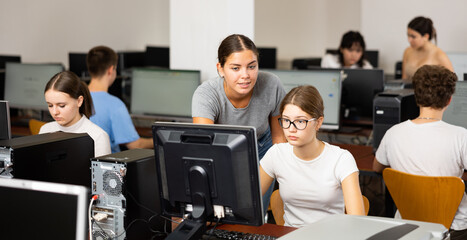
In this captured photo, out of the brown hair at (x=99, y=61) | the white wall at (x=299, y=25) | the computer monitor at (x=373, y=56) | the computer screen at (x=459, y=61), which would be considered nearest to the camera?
the brown hair at (x=99, y=61)

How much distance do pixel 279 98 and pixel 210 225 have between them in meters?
0.92

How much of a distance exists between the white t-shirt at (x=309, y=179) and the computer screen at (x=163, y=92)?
2229mm

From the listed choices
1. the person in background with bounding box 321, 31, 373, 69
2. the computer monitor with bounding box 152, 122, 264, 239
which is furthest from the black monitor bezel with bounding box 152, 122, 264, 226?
the person in background with bounding box 321, 31, 373, 69

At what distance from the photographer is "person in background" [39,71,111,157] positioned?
273 centimetres

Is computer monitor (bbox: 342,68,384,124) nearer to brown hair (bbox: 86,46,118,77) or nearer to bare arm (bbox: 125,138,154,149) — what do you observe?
bare arm (bbox: 125,138,154,149)

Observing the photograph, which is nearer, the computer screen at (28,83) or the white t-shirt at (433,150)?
the white t-shirt at (433,150)

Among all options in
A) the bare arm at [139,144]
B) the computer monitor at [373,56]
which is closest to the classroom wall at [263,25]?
the computer monitor at [373,56]

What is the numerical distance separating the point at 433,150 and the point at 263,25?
626cm

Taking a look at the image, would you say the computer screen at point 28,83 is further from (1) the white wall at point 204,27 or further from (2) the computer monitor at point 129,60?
(2) the computer monitor at point 129,60

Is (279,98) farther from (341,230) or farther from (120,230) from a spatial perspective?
(341,230)

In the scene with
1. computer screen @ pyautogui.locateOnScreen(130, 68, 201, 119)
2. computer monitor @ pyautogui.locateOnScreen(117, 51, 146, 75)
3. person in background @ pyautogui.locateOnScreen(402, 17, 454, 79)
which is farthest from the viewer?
computer monitor @ pyautogui.locateOnScreen(117, 51, 146, 75)

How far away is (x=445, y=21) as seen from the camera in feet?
21.3

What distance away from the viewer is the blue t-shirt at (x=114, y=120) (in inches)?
140

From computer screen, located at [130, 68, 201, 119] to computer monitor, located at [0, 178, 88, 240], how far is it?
3.09 m
